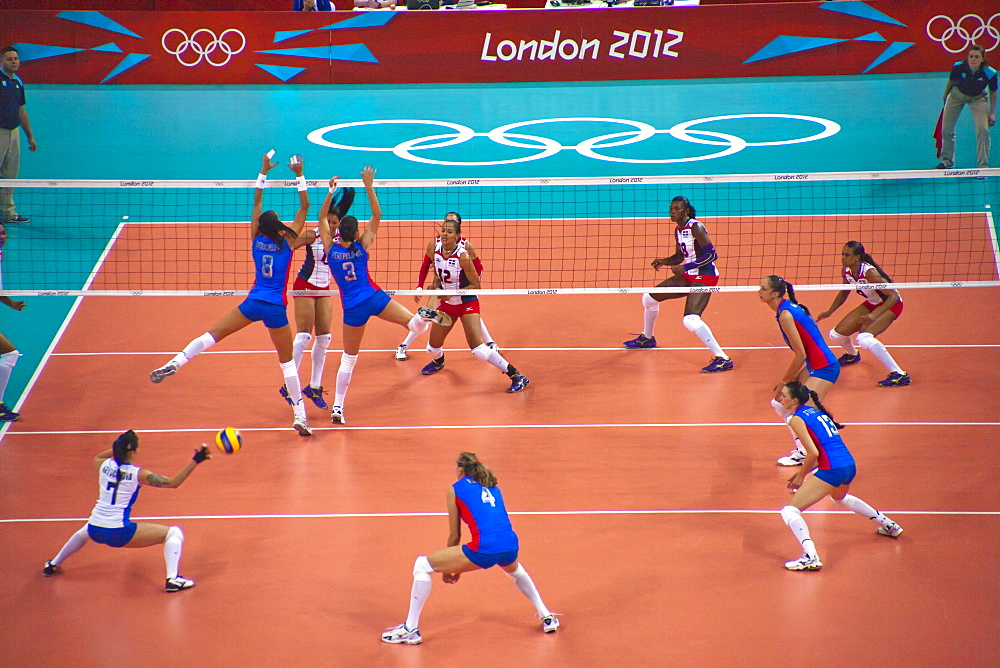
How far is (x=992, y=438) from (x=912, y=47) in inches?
608

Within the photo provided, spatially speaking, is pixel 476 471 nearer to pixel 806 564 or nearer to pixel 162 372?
pixel 806 564

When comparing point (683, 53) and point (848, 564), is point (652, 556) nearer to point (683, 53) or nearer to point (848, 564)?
point (848, 564)

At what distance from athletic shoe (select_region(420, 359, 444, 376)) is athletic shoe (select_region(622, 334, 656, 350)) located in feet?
8.37

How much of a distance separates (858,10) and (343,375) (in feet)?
57.6

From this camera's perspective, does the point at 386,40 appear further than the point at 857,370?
Yes

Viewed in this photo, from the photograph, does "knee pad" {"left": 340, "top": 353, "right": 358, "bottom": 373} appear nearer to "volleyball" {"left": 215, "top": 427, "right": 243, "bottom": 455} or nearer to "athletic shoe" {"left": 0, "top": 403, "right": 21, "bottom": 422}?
"volleyball" {"left": 215, "top": 427, "right": 243, "bottom": 455}

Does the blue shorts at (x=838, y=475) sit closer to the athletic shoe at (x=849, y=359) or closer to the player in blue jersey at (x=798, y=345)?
the player in blue jersey at (x=798, y=345)

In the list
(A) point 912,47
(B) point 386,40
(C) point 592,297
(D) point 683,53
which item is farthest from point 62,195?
(A) point 912,47

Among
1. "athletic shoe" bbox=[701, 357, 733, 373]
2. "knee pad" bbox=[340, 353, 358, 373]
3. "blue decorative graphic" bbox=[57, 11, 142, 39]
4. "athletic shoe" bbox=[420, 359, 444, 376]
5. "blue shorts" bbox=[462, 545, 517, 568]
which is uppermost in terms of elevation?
"blue decorative graphic" bbox=[57, 11, 142, 39]

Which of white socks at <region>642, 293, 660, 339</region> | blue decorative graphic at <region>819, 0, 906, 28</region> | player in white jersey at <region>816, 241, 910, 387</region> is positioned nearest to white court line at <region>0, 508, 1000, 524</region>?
player in white jersey at <region>816, 241, 910, 387</region>

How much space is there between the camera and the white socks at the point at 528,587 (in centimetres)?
752

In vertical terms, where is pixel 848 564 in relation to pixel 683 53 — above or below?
below

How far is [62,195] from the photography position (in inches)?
736

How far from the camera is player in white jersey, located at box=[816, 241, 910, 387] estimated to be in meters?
11.5
